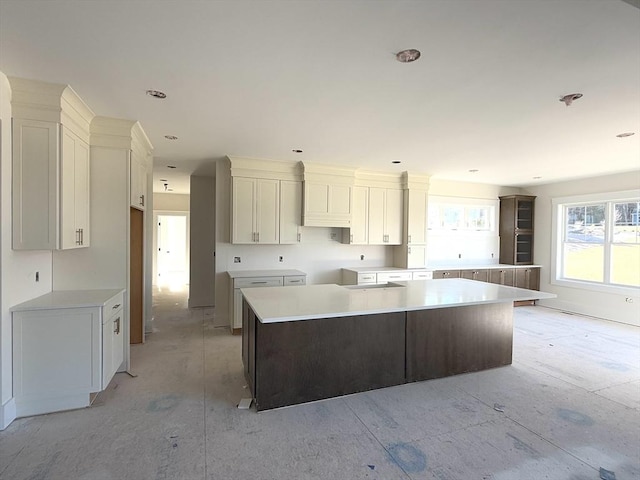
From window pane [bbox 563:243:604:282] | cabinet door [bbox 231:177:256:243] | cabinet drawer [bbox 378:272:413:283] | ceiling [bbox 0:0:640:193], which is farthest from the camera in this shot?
window pane [bbox 563:243:604:282]

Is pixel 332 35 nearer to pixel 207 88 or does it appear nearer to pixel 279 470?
pixel 207 88

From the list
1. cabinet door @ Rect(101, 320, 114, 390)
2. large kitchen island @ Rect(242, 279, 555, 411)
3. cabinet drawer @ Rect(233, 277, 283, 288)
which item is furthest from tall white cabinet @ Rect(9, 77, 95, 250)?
cabinet drawer @ Rect(233, 277, 283, 288)

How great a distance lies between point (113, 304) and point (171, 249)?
7.59m

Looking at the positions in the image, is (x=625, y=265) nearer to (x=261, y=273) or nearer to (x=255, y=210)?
(x=261, y=273)

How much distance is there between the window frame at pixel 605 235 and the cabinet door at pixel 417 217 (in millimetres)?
2965

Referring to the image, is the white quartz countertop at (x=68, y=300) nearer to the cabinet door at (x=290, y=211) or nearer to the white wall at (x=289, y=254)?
the white wall at (x=289, y=254)

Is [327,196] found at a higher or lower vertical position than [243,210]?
higher

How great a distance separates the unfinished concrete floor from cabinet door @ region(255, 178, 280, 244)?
79.7 inches

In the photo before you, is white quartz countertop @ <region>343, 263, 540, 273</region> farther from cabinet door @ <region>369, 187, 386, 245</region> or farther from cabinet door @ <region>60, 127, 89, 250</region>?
cabinet door @ <region>60, 127, 89, 250</region>

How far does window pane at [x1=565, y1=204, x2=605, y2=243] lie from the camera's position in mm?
6156

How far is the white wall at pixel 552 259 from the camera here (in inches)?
222

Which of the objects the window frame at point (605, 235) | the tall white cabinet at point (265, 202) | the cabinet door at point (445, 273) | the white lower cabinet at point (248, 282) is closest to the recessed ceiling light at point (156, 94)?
the tall white cabinet at point (265, 202)

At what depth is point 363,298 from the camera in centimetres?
313

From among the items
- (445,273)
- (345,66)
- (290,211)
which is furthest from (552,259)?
(345,66)
